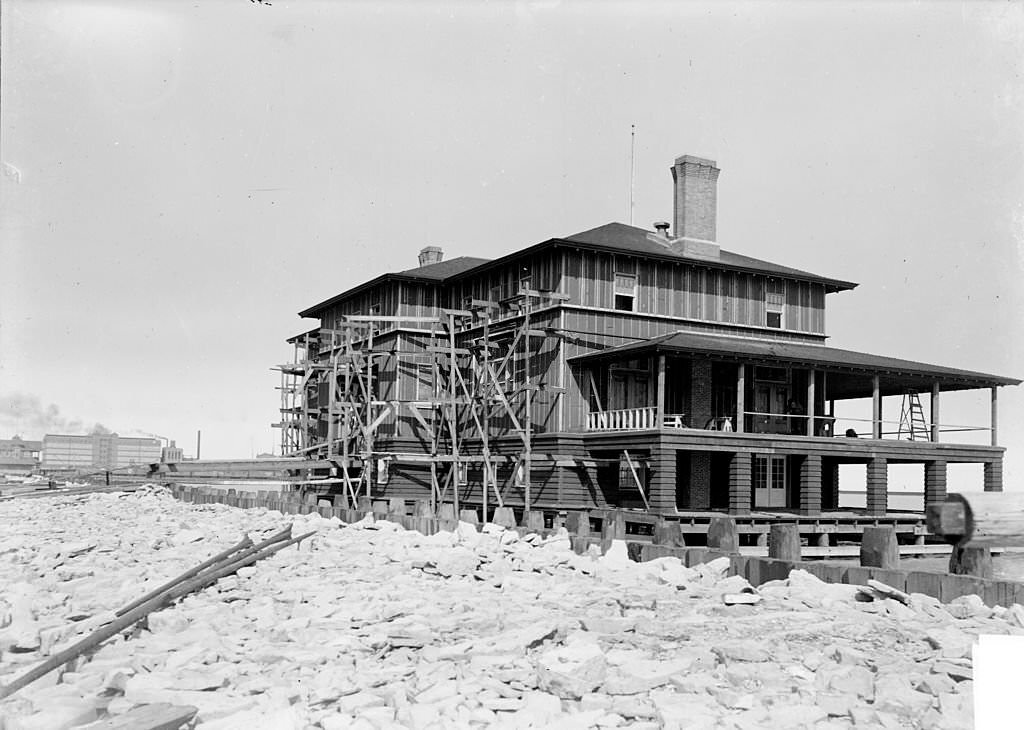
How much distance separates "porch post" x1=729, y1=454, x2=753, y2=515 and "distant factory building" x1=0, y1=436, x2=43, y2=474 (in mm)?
39967

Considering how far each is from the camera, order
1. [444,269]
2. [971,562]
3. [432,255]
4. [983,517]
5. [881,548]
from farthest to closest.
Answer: [432,255] → [444,269] → [881,548] → [971,562] → [983,517]

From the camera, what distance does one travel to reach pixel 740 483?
29000mm

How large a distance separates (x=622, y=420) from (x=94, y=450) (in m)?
56.0

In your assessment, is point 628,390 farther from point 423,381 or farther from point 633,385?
point 423,381

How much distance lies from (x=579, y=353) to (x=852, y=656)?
24.8m

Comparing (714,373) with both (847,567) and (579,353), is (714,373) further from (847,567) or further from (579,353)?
(847,567)

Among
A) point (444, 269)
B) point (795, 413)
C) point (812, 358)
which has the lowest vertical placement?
point (795, 413)

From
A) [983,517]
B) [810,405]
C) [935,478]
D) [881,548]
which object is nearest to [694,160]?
[810,405]

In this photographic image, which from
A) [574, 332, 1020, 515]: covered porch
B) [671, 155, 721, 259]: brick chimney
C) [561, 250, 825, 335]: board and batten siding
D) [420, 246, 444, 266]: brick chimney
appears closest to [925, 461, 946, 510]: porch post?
[574, 332, 1020, 515]: covered porch

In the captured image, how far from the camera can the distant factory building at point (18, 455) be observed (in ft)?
188

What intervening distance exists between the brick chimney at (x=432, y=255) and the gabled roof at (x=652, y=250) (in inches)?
507

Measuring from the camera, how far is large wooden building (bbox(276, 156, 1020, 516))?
100 feet

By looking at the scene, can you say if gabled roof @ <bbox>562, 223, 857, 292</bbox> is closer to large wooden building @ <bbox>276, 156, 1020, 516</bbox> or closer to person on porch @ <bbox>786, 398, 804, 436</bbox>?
large wooden building @ <bbox>276, 156, 1020, 516</bbox>

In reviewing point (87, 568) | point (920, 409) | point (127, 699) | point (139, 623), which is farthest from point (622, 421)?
point (127, 699)
